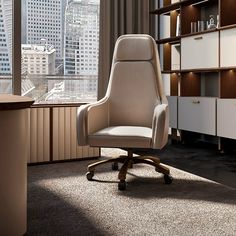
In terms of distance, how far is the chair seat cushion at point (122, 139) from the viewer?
2588 mm

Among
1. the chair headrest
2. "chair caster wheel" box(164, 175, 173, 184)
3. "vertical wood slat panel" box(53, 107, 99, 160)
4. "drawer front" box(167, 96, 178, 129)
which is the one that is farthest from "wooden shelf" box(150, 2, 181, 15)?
"chair caster wheel" box(164, 175, 173, 184)

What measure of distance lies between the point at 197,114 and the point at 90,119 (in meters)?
1.75

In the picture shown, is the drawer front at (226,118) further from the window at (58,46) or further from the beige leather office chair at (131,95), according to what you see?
the window at (58,46)

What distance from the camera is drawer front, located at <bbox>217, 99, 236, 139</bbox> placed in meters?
3.70

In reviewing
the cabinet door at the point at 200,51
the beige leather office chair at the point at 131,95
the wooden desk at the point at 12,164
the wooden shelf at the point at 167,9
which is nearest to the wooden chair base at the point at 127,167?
the beige leather office chair at the point at 131,95

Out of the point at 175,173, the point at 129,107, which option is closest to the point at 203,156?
the point at 175,173

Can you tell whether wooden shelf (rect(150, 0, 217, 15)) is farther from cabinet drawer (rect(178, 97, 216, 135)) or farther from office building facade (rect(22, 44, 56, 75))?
office building facade (rect(22, 44, 56, 75))

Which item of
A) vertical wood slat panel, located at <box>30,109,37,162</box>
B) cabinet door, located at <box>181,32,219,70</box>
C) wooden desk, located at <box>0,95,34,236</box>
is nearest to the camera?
wooden desk, located at <box>0,95,34,236</box>

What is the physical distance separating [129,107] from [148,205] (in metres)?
1.10

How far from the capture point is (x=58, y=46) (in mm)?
4730

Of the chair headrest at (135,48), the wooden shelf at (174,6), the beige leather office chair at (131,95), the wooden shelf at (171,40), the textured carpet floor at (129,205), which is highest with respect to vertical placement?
the wooden shelf at (174,6)

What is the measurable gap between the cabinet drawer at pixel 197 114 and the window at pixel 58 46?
4.17 ft

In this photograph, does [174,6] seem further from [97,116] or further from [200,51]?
[97,116]

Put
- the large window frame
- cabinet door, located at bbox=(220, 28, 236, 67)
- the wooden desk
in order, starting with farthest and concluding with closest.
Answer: the large window frame < cabinet door, located at bbox=(220, 28, 236, 67) < the wooden desk
